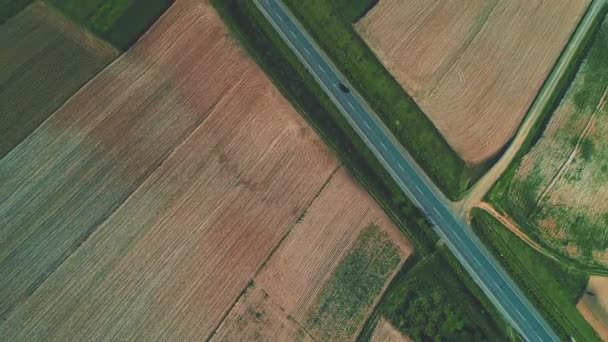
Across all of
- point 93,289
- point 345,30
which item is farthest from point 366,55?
point 93,289

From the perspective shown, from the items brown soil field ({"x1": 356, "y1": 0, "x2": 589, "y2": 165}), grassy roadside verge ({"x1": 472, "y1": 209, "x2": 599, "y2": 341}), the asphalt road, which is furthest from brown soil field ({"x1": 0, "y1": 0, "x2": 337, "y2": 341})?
grassy roadside verge ({"x1": 472, "y1": 209, "x2": 599, "y2": 341})

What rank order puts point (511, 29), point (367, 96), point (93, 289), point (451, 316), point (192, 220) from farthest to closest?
point (511, 29) < point (367, 96) < point (451, 316) < point (192, 220) < point (93, 289)

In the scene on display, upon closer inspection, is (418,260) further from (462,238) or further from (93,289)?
(93,289)

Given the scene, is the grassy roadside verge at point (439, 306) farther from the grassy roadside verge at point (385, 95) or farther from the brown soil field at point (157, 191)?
the brown soil field at point (157, 191)

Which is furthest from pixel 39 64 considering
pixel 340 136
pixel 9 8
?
pixel 340 136

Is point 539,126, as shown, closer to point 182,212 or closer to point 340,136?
point 340,136

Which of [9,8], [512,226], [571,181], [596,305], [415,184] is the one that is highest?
[9,8]

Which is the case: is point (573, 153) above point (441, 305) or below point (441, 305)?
below
